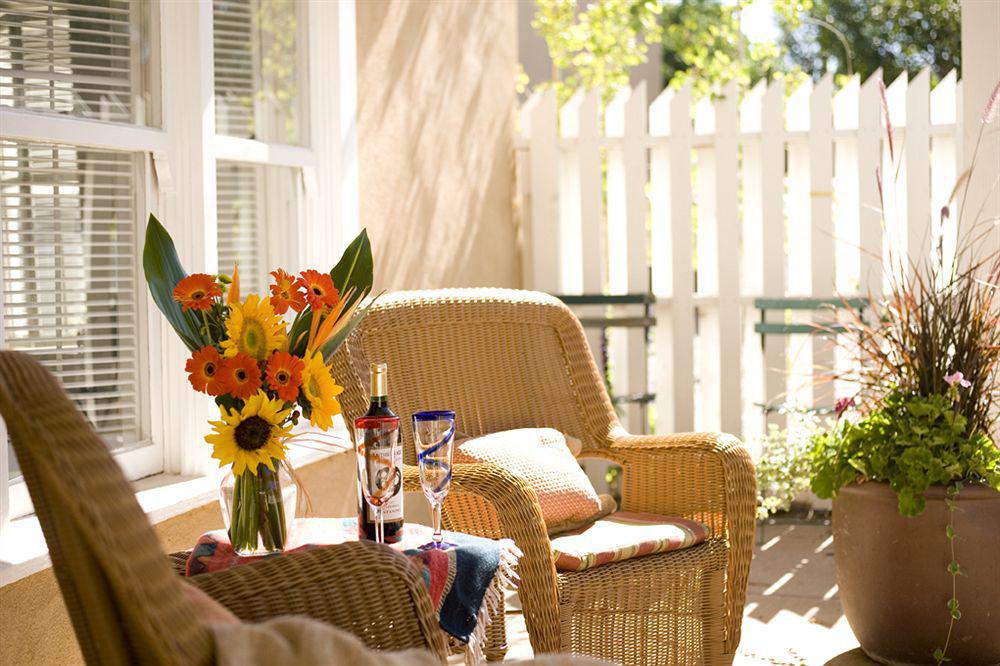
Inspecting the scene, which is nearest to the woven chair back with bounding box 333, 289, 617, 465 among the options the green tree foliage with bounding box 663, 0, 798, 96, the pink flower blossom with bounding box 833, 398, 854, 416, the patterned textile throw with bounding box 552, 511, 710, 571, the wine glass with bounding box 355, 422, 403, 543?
the patterned textile throw with bounding box 552, 511, 710, 571

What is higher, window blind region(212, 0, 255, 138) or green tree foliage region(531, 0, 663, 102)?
green tree foliage region(531, 0, 663, 102)

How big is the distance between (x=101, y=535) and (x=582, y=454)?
1958mm

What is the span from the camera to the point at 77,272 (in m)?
2.47

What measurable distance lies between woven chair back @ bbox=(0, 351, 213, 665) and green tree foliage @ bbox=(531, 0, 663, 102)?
5.91m

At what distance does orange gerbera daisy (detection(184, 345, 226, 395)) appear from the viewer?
1.83 metres

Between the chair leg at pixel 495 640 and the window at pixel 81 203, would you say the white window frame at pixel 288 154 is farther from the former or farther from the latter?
the chair leg at pixel 495 640

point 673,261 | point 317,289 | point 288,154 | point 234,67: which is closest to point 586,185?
point 673,261

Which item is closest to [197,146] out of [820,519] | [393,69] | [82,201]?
[82,201]

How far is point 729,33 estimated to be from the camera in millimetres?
9008

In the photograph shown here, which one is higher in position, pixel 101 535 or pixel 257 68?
pixel 257 68

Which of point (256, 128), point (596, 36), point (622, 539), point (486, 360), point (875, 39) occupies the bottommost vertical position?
point (622, 539)

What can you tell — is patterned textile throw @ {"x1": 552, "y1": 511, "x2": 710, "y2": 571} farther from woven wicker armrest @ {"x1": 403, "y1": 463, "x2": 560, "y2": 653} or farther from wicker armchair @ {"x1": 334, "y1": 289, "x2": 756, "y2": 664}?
woven wicker armrest @ {"x1": 403, "y1": 463, "x2": 560, "y2": 653}

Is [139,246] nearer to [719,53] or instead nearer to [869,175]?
[869,175]

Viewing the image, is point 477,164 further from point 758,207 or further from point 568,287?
point 758,207
